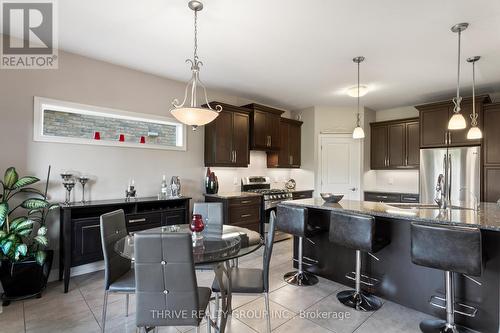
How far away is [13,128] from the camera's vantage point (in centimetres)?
294

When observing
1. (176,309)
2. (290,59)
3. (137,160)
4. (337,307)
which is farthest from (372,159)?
(176,309)

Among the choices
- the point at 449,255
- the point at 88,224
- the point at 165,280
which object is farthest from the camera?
the point at 88,224

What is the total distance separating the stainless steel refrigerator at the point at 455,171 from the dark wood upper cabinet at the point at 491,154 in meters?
0.12

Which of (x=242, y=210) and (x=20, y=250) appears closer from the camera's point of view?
(x=20, y=250)

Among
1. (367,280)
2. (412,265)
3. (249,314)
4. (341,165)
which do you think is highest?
(341,165)

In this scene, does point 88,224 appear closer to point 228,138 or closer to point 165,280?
point 165,280

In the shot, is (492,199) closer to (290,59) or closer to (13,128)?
(290,59)

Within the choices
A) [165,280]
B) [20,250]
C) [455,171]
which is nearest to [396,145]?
[455,171]

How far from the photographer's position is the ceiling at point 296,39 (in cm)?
237

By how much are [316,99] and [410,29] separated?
276cm

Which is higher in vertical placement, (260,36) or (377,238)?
(260,36)

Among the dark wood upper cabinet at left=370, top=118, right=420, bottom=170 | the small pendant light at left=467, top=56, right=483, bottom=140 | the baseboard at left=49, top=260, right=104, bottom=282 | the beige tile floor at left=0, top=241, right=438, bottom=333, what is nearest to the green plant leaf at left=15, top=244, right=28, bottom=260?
the beige tile floor at left=0, top=241, right=438, bottom=333

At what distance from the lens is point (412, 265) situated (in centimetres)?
260

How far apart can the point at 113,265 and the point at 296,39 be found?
2.88 meters
